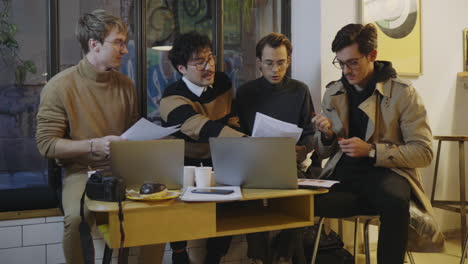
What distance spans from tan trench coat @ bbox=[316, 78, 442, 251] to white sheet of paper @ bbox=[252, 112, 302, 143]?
517 millimetres

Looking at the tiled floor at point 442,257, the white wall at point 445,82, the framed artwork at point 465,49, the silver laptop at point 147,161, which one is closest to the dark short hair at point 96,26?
the silver laptop at point 147,161

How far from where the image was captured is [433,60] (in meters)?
3.11

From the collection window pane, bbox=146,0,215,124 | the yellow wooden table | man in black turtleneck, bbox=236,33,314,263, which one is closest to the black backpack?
man in black turtleneck, bbox=236,33,314,263

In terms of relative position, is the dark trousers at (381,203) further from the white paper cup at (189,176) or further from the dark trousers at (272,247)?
the white paper cup at (189,176)

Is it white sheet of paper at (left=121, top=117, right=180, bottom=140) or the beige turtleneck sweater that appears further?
the beige turtleneck sweater

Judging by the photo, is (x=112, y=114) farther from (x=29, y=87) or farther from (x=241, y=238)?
(x=241, y=238)

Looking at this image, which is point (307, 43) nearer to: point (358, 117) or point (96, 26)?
point (358, 117)

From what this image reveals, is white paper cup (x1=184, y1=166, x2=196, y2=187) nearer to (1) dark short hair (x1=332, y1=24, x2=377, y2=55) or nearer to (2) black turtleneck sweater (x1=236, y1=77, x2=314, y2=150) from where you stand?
(2) black turtleneck sweater (x1=236, y1=77, x2=314, y2=150)

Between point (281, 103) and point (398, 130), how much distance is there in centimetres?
63

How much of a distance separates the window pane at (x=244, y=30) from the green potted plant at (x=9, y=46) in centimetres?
118

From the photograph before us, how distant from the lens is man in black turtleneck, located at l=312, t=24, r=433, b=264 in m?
1.81

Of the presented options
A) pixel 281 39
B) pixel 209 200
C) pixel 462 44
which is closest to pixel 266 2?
pixel 281 39

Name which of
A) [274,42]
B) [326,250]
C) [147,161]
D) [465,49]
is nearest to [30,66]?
[147,161]

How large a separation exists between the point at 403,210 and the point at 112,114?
4.63 ft
